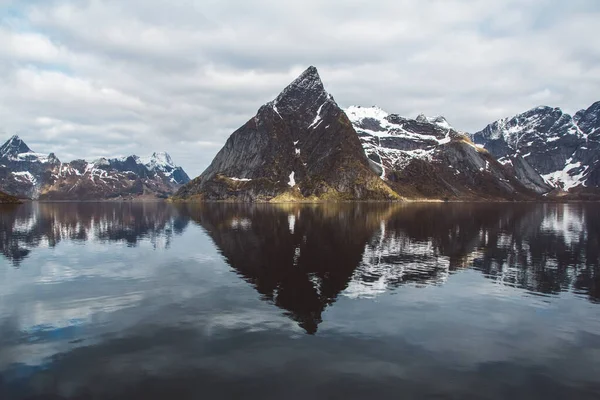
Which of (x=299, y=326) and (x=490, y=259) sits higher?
(x=490, y=259)

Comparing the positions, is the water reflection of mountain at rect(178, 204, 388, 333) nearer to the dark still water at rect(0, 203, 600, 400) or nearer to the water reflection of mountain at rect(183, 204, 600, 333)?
the water reflection of mountain at rect(183, 204, 600, 333)

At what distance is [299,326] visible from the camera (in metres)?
37.1

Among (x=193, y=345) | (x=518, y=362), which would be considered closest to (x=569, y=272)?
(x=518, y=362)

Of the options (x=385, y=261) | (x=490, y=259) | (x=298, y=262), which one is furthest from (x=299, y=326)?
(x=490, y=259)

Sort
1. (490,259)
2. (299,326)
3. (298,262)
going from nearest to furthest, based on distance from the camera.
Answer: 1. (299,326)
2. (298,262)
3. (490,259)

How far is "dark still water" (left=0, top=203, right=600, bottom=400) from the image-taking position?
1049 inches

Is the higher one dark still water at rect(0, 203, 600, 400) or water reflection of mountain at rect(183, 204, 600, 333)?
water reflection of mountain at rect(183, 204, 600, 333)

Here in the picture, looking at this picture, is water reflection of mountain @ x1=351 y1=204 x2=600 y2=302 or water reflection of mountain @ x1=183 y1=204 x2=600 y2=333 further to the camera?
water reflection of mountain @ x1=351 y1=204 x2=600 y2=302

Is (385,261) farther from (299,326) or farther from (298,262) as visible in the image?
(299,326)

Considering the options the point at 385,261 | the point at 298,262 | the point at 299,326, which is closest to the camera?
the point at 299,326

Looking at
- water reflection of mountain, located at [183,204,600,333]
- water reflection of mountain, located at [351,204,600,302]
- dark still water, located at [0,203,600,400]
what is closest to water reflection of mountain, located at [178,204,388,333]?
water reflection of mountain, located at [183,204,600,333]

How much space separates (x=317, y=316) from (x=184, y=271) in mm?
29210

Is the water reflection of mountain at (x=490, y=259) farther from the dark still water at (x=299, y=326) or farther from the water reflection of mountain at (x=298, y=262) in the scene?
the water reflection of mountain at (x=298, y=262)

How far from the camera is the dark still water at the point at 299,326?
26.7 meters
